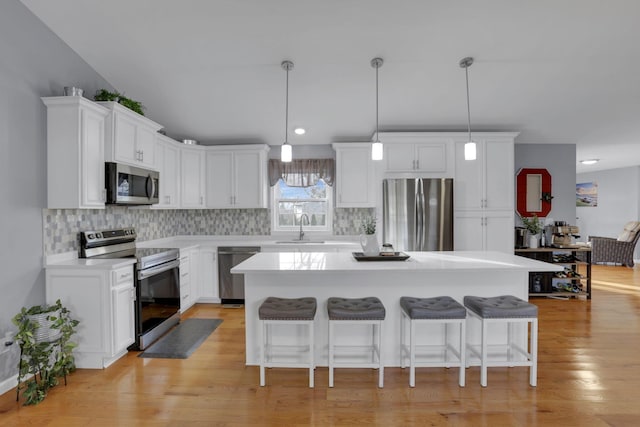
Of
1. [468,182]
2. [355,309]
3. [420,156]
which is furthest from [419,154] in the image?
[355,309]

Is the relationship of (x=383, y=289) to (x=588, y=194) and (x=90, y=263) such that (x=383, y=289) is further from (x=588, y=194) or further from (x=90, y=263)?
(x=588, y=194)

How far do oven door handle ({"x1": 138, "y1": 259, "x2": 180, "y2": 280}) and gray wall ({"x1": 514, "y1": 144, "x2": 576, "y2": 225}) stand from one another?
5.25m

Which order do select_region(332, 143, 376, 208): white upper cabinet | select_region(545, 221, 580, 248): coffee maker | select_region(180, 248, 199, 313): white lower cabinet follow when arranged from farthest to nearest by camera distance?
select_region(545, 221, 580, 248): coffee maker
select_region(332, 143, 376, 208): white upper cabinet
select_region(180, 248, 199, 313): white lower cabinet

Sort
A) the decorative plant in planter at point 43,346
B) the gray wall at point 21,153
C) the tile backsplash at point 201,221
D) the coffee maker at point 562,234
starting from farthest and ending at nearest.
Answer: the coffee maker at point 562,234 → the tile backsplash at point 201,221 → the gray wall at point 21,153 → the decorative plant in planter at point 43,346

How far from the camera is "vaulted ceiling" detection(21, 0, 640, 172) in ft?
9.12

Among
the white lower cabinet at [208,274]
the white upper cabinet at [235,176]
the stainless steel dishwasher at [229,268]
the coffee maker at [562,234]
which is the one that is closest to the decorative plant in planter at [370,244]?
the stainless steel dishwasher at [229,268]

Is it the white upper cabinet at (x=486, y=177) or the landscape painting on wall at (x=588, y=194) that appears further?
the landscape painting on wall at (x=588, y=194)

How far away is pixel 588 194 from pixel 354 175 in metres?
7.76

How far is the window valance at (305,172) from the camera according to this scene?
5.13 meters

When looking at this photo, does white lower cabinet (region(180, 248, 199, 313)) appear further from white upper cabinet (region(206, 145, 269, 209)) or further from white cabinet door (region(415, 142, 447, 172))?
white cabinet door (region(415, 142, 447, 172))

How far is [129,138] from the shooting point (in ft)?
11.1

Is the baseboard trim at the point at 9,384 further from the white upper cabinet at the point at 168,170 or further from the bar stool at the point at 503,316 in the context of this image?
the bar stool at the point at 503,316

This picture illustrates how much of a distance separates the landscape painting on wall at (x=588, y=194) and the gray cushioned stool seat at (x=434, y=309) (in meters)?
8.77

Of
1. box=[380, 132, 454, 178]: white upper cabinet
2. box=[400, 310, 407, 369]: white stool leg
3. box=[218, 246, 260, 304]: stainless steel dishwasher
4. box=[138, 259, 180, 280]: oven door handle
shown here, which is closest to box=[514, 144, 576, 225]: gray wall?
box=[380, 132, 454, 178]: white upper cabinet
